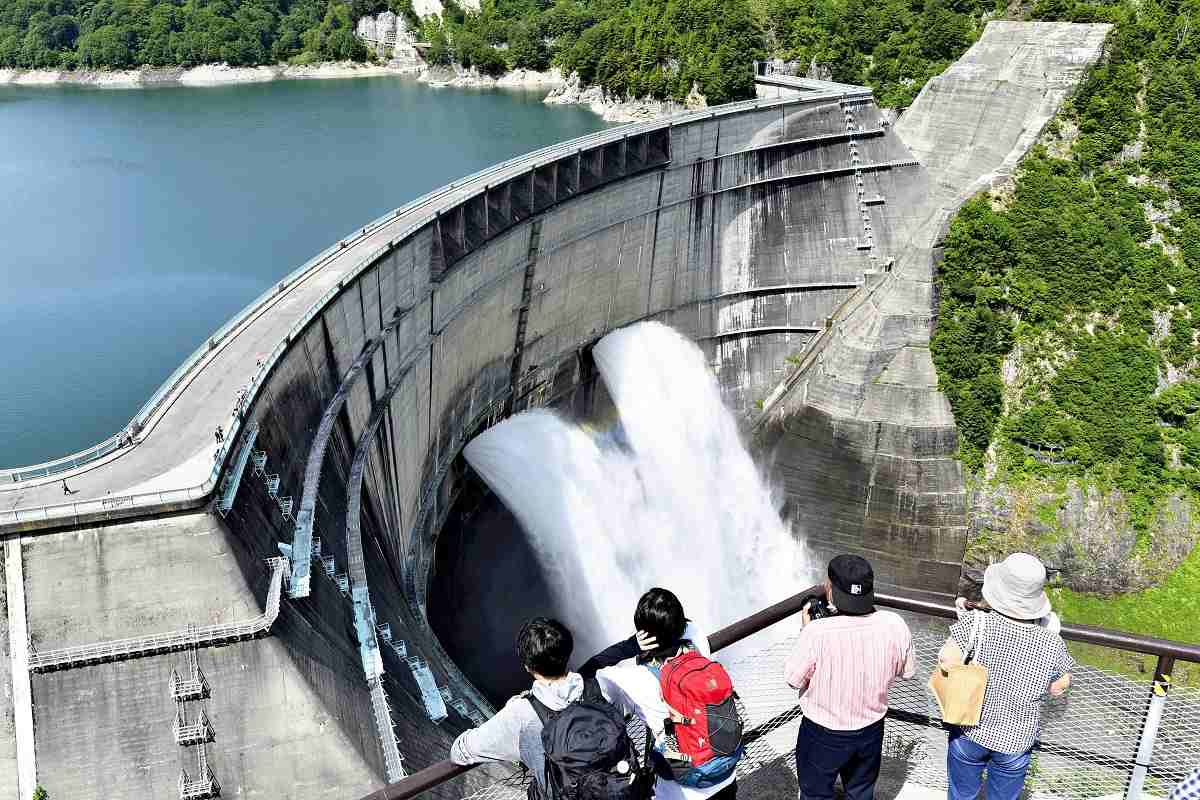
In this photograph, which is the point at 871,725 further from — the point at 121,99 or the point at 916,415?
the point at 121,99

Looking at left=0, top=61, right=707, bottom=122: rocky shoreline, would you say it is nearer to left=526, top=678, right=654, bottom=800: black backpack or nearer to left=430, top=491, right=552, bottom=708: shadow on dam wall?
left=430, top=491, right=552, bottom=708: shadow on dam wall

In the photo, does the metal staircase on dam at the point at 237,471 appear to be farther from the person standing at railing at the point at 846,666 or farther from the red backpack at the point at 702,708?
the person standing at railing at the point at 846,666

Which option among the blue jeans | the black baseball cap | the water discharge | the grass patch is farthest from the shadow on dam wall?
the black baseball cap

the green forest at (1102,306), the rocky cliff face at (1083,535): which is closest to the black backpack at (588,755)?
the rocky cliff face at (1083,535)

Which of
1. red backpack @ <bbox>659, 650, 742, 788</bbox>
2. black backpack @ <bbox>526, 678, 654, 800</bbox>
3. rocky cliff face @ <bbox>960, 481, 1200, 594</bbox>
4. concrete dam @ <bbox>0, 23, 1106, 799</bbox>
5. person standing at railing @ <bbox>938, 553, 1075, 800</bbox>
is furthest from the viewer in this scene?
rocky cliff face @ <bbox>960, 481, 1200, 594</bbox>

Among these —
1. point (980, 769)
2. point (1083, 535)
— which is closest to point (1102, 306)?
point (1083, 535)

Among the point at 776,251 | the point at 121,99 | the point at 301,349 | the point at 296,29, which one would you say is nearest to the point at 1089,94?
the point at 776,251
